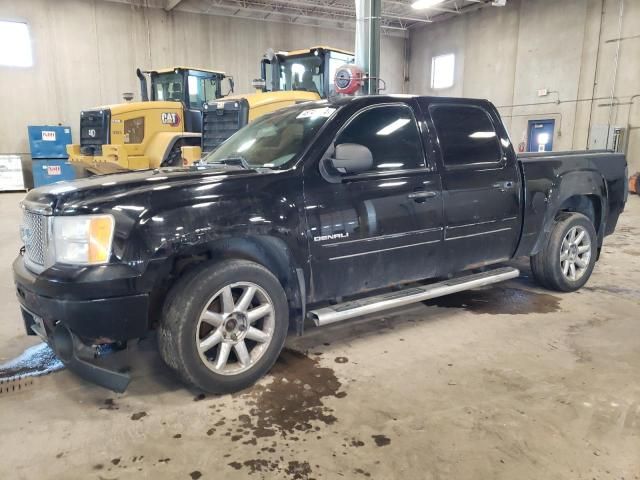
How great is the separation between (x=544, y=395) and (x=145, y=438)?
7.24 feet

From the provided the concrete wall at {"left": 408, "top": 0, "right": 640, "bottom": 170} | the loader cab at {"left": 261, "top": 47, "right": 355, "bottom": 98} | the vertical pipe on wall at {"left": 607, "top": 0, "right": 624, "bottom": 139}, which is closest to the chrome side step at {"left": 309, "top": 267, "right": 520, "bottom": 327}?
the loader cab at {"left": 261, "top": 47, "right": 355, "bottom": 98}

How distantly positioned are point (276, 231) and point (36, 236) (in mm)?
1367

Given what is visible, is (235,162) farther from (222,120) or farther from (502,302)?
(222,120)

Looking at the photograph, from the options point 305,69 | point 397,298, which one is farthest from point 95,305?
point 305,69

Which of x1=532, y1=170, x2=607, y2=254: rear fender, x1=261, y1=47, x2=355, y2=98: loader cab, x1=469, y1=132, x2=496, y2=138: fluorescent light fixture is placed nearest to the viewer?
x1=469, y1=132, x2=496, y2=138: fluorescent light fixture

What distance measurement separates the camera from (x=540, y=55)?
16.3 meters

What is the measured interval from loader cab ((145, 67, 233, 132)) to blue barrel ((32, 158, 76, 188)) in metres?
4.48

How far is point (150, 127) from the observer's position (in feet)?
35.8

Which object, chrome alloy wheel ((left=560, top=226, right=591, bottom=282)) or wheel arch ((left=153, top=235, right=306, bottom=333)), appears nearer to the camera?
wheel arch ((left=153, top=235, right=306, bottom=333))

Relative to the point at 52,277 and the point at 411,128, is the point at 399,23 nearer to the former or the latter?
the point at 411,128

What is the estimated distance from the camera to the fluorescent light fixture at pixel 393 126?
3457 millimetres

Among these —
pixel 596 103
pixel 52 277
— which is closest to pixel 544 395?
pixel 52 277

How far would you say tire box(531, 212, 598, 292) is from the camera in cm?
448

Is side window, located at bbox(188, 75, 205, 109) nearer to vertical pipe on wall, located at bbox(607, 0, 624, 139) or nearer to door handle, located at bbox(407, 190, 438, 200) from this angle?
door handle, located at bbox(407, 190, 438, 200)
